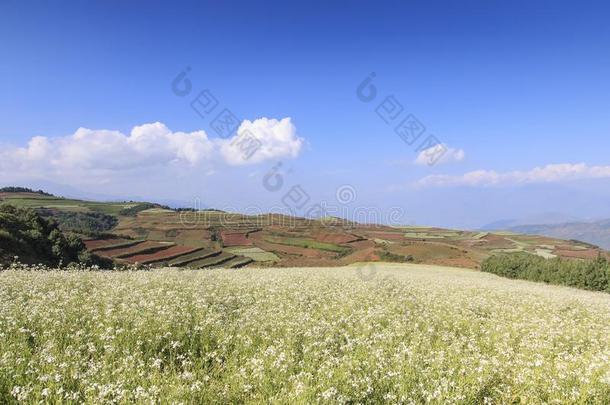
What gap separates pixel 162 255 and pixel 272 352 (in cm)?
6142

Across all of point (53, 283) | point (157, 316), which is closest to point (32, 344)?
point (157, 316)

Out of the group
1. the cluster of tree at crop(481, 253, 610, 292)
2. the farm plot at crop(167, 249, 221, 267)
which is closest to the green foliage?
the cluster of tree at crop(481, 253, 610, 292)

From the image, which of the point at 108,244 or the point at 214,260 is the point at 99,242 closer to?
the point at 108,244

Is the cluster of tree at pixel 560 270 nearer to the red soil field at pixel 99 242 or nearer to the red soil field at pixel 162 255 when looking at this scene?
the red soil field at pixel 162 255

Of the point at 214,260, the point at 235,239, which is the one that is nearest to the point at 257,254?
the point at 214,260

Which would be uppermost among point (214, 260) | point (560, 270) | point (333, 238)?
point (560, 270)

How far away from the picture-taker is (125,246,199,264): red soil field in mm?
58356

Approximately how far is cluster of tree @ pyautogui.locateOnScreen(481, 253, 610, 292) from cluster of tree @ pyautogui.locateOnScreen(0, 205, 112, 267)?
4776 centimetres

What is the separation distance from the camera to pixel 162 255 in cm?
6412

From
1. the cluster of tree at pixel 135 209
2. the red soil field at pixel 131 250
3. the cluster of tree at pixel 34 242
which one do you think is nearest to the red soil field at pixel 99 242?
the red soil field at pixel 131 250

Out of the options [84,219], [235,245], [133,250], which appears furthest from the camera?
[84,219]

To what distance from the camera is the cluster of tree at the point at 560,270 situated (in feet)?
129

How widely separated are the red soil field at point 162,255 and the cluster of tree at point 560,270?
163 ft

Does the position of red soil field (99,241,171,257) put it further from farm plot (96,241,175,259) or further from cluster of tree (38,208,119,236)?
cluster of tree (38,208,119,236)
